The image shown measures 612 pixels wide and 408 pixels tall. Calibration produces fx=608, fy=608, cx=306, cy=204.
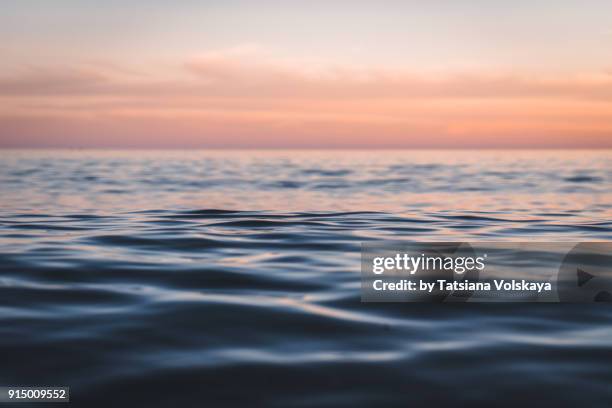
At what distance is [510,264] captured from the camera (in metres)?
7.32

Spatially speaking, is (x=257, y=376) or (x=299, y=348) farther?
(x=299, y=348)

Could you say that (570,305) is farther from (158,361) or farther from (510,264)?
(158,361)

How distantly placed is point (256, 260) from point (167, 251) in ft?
4.56

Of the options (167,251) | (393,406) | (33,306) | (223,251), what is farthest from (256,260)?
(393,406)

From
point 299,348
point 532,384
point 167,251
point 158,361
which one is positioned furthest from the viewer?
point 167,251

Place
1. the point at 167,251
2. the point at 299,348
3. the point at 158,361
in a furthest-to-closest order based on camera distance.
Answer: the point at 167,251
the point at 299,348
the point at 158,361

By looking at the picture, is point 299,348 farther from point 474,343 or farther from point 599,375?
point 599,375

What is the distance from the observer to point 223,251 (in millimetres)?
8141

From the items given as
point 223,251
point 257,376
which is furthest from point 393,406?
point 223,251

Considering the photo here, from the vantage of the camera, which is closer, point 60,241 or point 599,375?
point 599,375

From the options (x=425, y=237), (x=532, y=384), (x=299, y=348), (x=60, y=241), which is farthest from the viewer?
(x=425, y=237)

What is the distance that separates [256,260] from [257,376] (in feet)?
12.8

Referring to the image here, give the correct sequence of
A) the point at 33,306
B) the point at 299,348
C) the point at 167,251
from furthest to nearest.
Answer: the point at 167,251 < the point at 33,306 < the point at 299,348

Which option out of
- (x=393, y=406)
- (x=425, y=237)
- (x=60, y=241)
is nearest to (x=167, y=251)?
(x=60, y=241)
